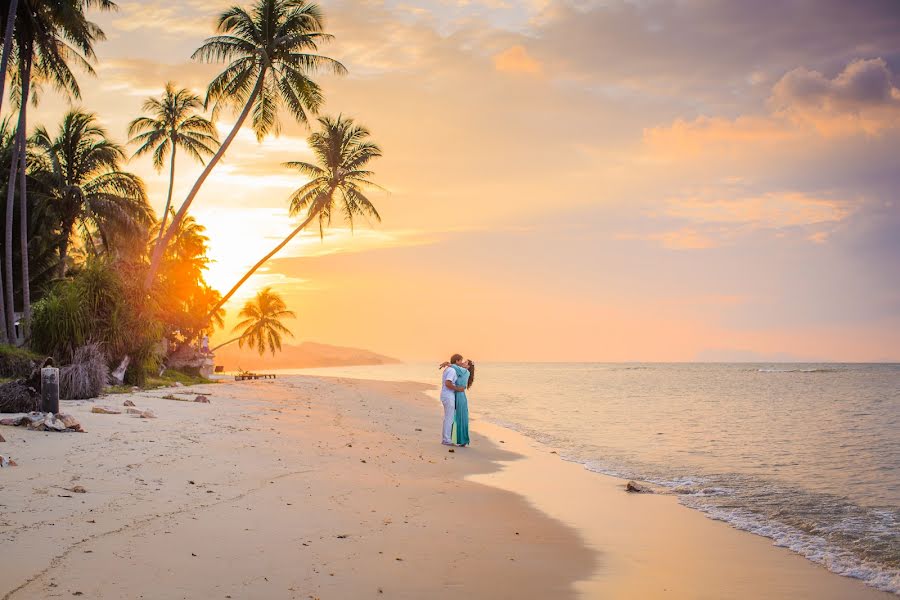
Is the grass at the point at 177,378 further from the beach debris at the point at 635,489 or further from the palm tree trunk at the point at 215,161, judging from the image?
the beach debris at the point at 635,489

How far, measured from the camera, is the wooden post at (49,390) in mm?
11328

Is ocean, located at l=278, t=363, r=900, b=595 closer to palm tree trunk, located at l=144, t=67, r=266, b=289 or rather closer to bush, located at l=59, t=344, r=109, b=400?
bush, located at l=59, t=344, r=109, b=400

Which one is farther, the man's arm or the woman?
the woman

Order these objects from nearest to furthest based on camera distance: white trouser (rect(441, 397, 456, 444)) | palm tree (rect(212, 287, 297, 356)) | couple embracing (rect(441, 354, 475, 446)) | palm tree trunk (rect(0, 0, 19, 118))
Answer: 1. couple embracing (rect(441, 354, 475, 446))
2. white trouser (rect(441, 397, 456, 444))
3. palm tree trunk (rect(0, 0, 19, 118))
4. palm tree (rect(212, 287, 297, 356))

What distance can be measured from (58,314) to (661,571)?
20.7 meters

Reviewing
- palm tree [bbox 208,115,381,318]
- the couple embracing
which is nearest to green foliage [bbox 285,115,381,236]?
Result: palm tree [bbox 208,115,381,318]

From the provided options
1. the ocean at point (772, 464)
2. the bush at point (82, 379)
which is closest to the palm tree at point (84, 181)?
the bush at point (82, 379)

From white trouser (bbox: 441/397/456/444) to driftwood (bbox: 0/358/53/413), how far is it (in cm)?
797

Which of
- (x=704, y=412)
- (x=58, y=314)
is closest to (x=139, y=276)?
(x=58, y=314)

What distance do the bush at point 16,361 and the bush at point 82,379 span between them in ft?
7.25

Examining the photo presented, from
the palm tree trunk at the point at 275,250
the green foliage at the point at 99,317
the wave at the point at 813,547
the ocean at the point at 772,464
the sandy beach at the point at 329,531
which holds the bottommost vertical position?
the ocean at the point at 772,464

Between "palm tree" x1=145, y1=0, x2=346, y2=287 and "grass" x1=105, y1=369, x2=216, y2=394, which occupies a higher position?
"palm tree" x1=145, y1=0, x2=346, y2=287

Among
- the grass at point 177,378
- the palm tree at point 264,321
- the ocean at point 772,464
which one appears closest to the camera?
the ocean at point 772,464

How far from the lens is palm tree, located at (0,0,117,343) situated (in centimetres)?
2530
